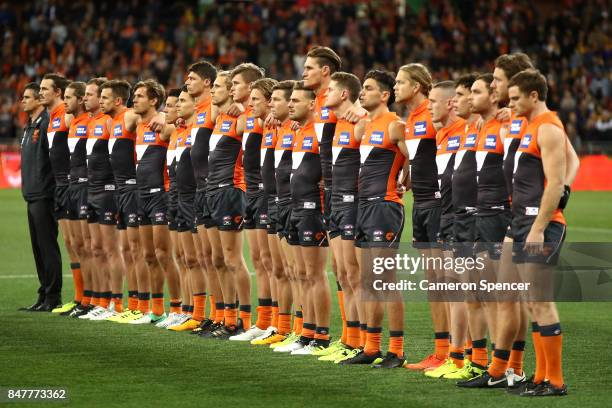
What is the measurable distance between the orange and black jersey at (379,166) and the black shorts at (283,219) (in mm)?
1154

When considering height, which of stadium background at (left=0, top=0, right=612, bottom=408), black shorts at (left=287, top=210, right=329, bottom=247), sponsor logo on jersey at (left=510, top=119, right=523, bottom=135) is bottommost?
black shorts at (left=287, top=210, right=329, bottom=247)

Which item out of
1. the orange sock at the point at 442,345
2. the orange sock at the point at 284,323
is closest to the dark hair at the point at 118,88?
the orange sock at the point at 284,323

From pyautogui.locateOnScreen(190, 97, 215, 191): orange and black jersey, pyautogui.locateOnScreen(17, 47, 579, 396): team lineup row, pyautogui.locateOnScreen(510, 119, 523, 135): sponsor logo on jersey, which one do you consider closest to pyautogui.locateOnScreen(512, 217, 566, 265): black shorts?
pyautogui.locateOnScreen(17, 47, 579, 396): team lineup row

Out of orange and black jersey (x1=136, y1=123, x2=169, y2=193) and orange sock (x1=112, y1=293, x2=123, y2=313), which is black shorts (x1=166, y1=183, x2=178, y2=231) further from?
orange sock (x1=112, y1=293, x2=123, y2=313)

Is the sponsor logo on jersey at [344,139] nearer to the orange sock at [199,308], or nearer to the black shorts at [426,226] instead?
the black shorts at [426,226]

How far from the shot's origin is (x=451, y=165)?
9.85 meters

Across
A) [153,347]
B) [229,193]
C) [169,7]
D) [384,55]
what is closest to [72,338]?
[153,347]

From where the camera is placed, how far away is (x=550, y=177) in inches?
335

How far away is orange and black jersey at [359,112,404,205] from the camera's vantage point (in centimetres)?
1026

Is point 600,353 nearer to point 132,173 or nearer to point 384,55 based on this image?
point 132,173

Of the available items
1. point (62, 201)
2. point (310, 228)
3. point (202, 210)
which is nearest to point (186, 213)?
point (202, 210)

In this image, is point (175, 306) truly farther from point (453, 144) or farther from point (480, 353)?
point (480, 353)

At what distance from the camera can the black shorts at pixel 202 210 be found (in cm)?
A: 1230

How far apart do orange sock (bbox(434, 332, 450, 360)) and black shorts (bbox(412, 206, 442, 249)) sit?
0.77m
